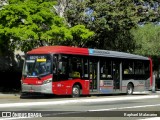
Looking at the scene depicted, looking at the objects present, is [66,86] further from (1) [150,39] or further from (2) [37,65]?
(1) [150,39]

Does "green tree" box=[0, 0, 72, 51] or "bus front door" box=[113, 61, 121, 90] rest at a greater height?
"green tree" box=[0, 0, 72, 51]

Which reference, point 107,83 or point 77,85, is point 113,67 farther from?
point 77,85

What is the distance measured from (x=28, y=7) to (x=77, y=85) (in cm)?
610

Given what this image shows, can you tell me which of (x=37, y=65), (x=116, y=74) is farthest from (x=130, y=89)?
(x=37, y=65)

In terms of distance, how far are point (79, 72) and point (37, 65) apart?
9.94 ft

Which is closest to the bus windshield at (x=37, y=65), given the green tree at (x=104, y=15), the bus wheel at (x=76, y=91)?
the bus wheel at (x=76, y=91)

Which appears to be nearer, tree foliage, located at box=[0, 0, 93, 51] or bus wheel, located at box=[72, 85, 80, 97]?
bus wheel, located at box=[72, 85, 80, 97]

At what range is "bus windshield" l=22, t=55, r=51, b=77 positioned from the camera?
84.4 feet

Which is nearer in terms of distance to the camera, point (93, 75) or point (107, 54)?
point (93, 75)

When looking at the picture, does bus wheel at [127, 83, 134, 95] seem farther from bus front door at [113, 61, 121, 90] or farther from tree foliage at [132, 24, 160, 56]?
tree foliage at [132, 24, 160, 56]

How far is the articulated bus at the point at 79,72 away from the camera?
25.7m

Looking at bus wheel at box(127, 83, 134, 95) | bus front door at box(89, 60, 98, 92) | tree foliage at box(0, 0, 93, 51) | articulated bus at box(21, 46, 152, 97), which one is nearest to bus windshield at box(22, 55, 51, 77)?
articulated bus at box(21, 46, 152, 97)

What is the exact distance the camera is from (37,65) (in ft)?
85.4

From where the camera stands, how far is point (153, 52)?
56.5 m
